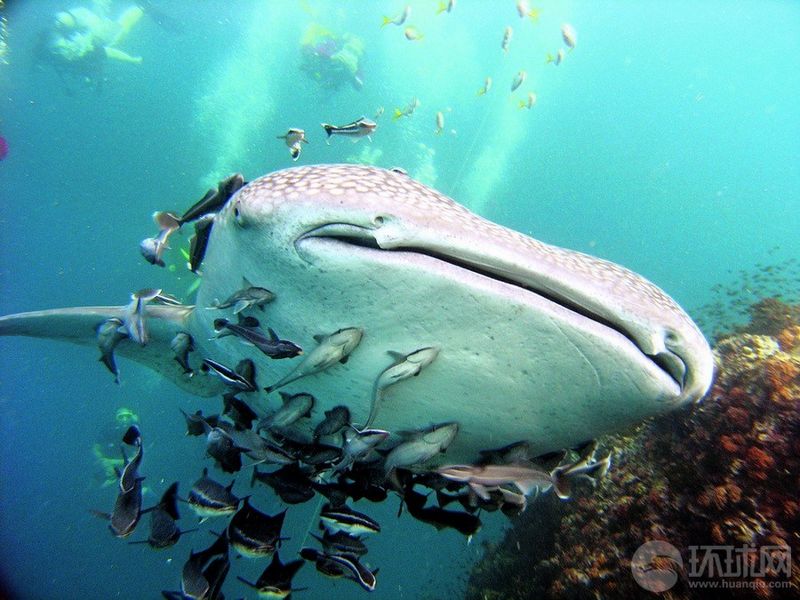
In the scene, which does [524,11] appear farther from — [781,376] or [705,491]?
[705,491]

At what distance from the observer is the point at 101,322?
486cm

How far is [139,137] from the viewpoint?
48.0m

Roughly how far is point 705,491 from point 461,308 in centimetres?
377

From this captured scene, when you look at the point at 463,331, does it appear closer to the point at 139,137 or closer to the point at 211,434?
the point at 211,434

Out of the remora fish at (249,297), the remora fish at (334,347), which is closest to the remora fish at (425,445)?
the remora fish at (334,347)

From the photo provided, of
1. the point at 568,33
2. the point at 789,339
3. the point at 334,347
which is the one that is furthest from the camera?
the point at 568,33

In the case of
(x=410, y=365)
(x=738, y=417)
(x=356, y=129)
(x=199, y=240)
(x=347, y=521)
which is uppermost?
(x=356, y=129)

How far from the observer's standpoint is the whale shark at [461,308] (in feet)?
5.98

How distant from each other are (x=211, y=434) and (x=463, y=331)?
2.76 meters

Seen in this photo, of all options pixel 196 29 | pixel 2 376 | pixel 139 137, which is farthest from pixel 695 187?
pixel 2 376

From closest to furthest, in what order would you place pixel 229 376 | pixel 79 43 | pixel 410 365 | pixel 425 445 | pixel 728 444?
pixel 410 365 → pixel 425 445 → pixel 229 376 → pixel 728 444 → pixel 79 43

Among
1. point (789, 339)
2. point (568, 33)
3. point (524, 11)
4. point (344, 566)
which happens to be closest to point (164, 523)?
point (344, 566)

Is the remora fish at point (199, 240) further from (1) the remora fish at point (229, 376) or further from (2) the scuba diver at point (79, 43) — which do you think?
(2) the scuba diver at point (79, 43)

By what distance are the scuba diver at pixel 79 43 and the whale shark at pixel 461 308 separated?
40.5m
